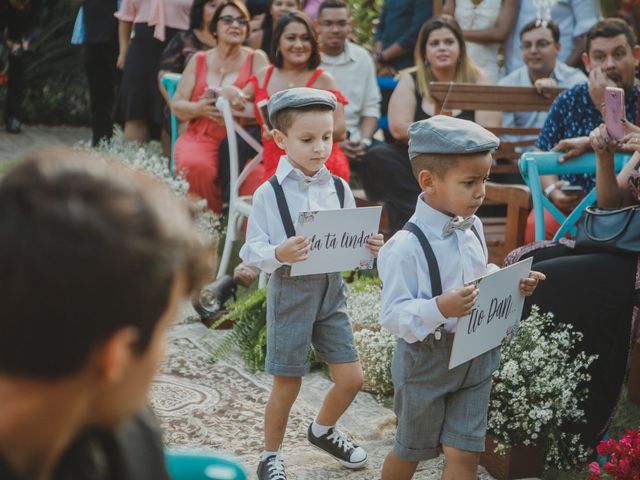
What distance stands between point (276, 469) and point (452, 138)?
1.44 meters

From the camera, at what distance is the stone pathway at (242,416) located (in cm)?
368

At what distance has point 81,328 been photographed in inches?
37.6

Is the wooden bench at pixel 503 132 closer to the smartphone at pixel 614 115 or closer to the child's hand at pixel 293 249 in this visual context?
the smartphone at pixel 614 115

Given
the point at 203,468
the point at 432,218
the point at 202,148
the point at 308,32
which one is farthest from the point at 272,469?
the point at 202,148

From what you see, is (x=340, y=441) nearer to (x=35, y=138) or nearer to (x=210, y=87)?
(x=210, y=87)

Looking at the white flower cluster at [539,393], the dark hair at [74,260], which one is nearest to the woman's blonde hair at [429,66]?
the white flower cluster at [539,393]

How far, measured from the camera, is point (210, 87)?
6.50m

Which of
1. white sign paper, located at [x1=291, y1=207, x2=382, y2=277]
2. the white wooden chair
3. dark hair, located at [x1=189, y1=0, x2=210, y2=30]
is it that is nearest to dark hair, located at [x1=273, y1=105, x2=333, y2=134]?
white sign paper, located at [x1=291, y1=207, x2=382, y2=277]

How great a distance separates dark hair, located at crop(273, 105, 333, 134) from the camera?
339 cm

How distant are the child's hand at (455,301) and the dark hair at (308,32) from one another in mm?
3572

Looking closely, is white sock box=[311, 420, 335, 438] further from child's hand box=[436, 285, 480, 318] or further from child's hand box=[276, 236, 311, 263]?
child's hand box=[436, 285, 480, 318]

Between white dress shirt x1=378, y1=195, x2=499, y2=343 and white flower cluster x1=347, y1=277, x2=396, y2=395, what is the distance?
1.26m

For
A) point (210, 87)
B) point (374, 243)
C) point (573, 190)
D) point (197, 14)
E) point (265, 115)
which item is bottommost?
point (374, 243)

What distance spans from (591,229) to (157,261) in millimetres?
3063
